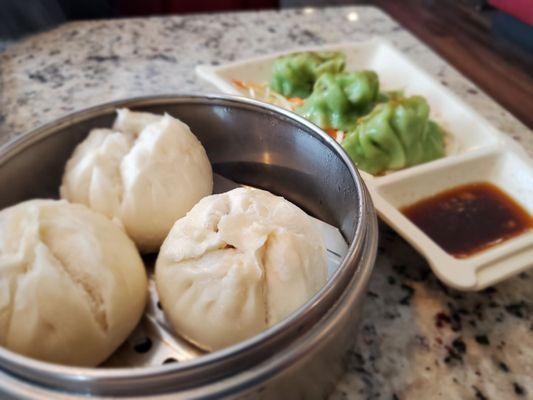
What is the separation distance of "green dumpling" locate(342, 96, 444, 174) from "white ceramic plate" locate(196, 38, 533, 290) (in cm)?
6

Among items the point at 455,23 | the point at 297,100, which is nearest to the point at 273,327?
the point at 297,100

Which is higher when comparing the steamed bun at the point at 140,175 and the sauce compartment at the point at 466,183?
the steamed bun at the point at 140,175

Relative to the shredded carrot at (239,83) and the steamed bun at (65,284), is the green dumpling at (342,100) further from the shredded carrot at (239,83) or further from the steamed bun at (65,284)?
the steamed bun at (65,284)

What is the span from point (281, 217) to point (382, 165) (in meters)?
0.50

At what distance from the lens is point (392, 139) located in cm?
112

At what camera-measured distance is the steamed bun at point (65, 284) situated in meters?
0.63

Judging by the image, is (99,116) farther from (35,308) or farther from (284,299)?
(284,299)

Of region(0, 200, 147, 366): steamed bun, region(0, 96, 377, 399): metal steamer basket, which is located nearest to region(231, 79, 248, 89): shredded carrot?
region(0, 96, 377, 399): metal steamer basket

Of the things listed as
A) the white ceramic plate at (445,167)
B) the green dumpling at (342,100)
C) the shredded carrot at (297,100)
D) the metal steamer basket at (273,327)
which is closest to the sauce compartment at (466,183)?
the white ceramic plate at (445,167)

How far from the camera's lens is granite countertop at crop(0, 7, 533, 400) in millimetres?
740

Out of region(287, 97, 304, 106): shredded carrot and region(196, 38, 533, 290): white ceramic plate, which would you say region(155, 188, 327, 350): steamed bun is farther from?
region(287, 97, 304, 106): shredded carrot

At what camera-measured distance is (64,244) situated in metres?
0.69

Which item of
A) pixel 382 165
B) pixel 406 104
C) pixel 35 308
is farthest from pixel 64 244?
pixel 406 104

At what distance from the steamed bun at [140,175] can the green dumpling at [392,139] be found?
0.41 m
